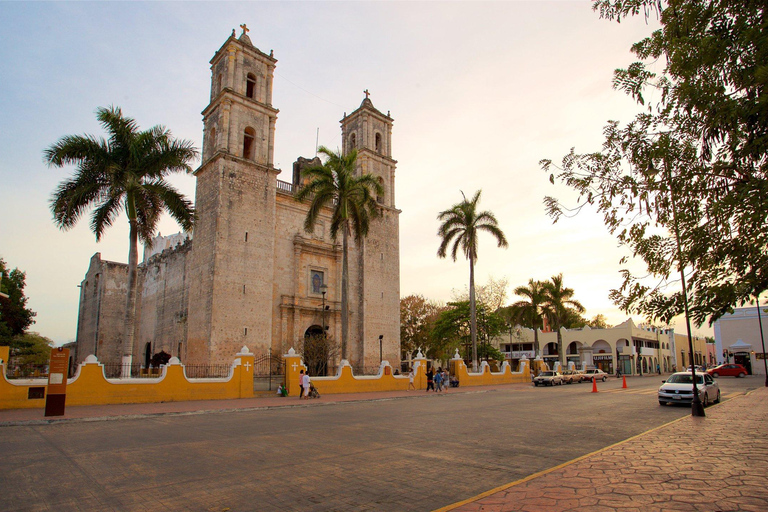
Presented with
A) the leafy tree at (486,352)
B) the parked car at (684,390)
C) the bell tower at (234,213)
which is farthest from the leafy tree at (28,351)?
the parked car at (684,390)

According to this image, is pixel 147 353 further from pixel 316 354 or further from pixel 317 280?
pixel 316 354

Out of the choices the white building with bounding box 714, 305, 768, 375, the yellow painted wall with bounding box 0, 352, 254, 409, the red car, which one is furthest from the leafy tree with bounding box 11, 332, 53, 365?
the white building with bounding box 714, 305, 768, 375

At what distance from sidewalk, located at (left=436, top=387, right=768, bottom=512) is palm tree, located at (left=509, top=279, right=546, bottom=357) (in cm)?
3197

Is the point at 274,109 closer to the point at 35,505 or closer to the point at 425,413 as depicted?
the point at 425,413

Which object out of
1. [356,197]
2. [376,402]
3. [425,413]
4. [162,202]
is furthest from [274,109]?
[425,413]

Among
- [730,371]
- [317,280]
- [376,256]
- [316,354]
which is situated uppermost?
[376,256]

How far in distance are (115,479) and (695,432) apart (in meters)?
10.4

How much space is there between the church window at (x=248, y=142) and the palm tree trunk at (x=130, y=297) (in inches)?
442

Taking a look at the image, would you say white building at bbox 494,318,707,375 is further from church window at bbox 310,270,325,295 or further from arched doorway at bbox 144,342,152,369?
arched doorway at bbox 144,342,152,369

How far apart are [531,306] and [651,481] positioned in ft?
118

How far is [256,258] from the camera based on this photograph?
2816 cm

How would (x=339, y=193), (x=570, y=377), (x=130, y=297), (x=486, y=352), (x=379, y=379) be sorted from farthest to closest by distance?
1. (x=486, y=352)
2. (x=570, y=377)
3. (x=379, y=379)
4. (x=339, y=193)
5. (x=130, y=297)

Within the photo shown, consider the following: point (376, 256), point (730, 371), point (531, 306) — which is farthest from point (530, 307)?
point (730, 371)

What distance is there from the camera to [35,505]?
5.02 metres
